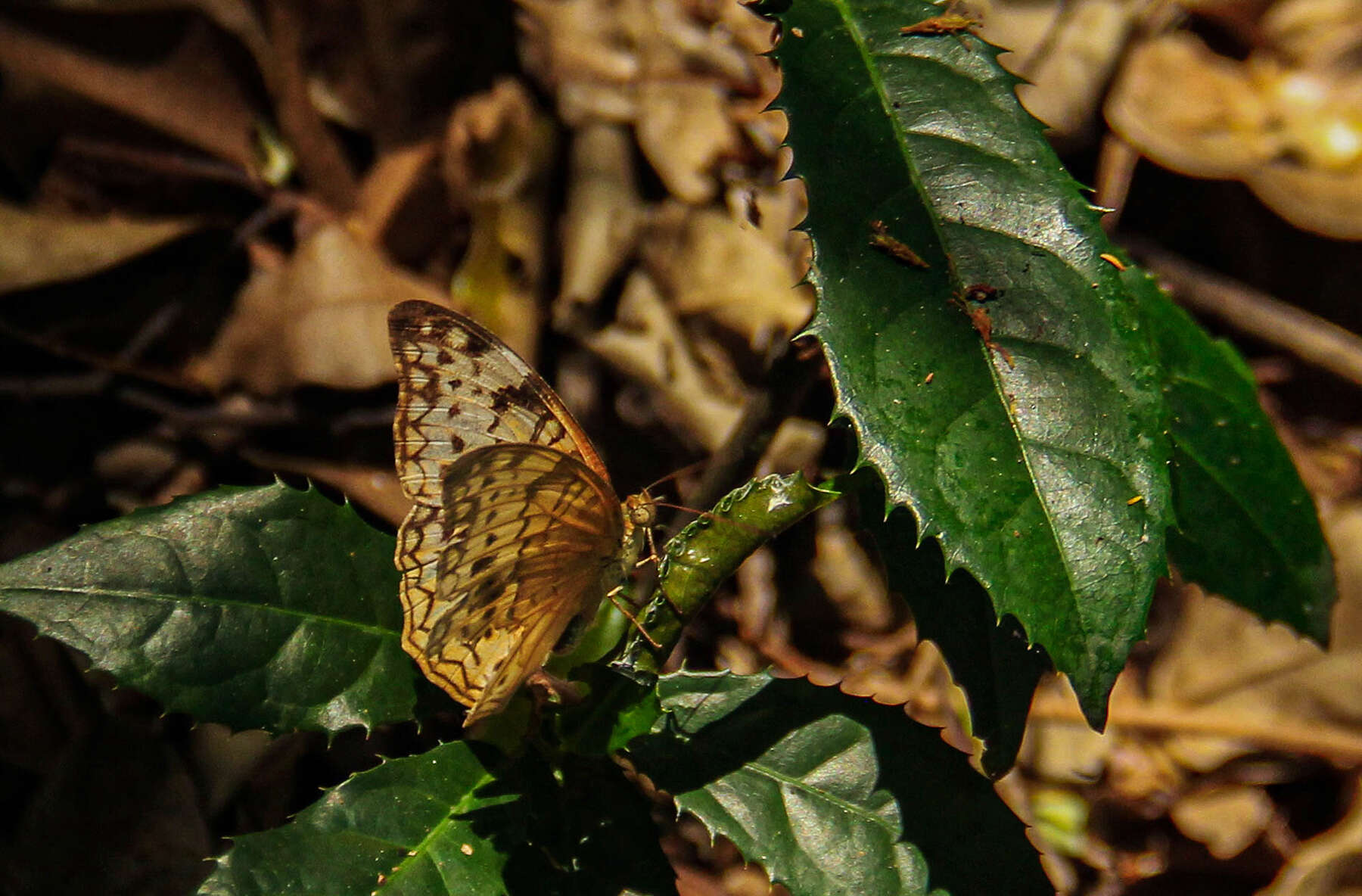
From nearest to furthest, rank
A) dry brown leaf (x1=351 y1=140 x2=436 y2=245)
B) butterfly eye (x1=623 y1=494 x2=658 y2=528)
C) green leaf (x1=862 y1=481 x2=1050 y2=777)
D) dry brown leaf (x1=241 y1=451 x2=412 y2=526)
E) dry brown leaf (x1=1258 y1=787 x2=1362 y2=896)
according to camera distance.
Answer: green leaf (x1=862 y1=481 x2=1050 y2=777)
butterfly eye (x1=623 y1=494 x2=658 y2=528)
dry brown leaf (x1=1258 y1=787 x2=1362 y2=896)
dry brown leaf (x1=241 y1=451 x2=412 y2=526)
dry brown leaf (x1=351 y1=140 x2=436 y2=245)

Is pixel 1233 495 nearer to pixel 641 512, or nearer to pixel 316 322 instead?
pixel 641 512

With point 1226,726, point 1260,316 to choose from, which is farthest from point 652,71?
point 1226,726

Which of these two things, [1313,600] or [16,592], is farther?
[1313,600]

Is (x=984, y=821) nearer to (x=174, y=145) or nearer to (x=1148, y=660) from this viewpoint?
(x=1148, y=660)

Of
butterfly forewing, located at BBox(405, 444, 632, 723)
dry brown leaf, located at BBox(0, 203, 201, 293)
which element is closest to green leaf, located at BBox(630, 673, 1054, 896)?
butterfly forewing, located at BBox(405, 444, 632, 723)

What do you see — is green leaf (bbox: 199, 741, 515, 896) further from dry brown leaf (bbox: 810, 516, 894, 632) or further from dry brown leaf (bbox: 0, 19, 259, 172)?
dry brown leaf (bbox: 0, 19, 259, 172)

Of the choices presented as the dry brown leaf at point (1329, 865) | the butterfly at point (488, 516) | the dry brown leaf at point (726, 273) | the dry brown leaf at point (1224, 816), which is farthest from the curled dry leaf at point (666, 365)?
the dry brown leaf at point (1329, 865)

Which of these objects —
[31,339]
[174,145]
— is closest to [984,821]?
[31,339]
